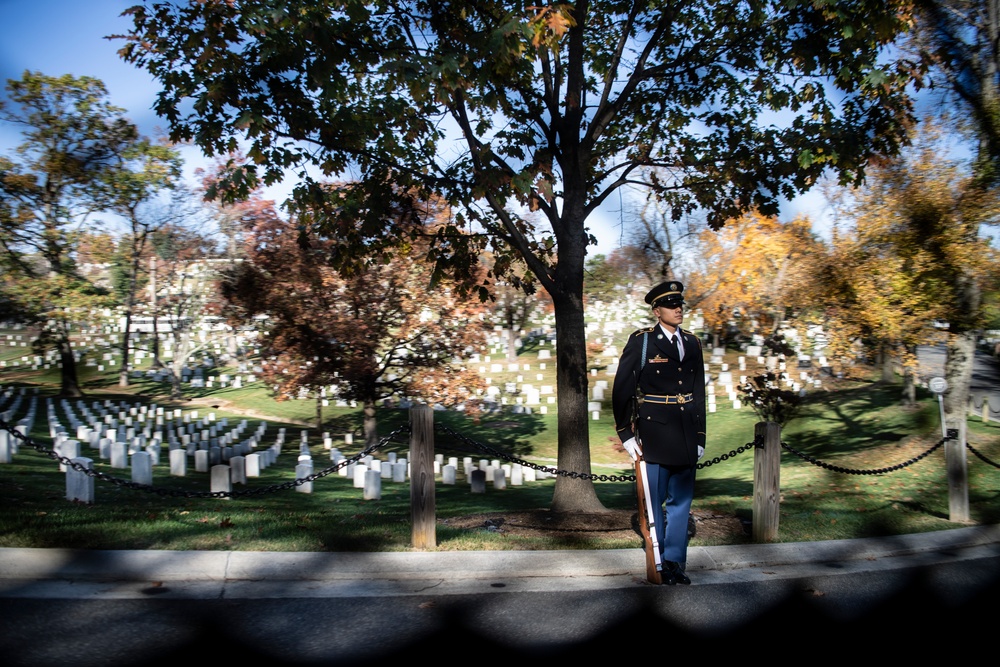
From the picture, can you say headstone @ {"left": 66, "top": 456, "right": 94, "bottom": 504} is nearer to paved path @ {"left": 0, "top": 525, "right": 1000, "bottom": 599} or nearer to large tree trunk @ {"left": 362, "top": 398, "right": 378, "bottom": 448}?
paved path @ {"left": 0, "top": 525, "right": 1000, "bottom": 599}

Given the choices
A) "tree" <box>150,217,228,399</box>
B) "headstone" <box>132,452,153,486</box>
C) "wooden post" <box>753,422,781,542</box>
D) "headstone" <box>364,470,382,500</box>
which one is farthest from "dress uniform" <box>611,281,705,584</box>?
"tree" <box>150,217,228,399</box>

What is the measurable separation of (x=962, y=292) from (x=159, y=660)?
1552 centimetres

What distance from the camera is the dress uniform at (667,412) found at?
587 centimetres

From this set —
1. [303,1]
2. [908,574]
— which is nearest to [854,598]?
[908,574]

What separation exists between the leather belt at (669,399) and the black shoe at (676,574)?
1.17 metres

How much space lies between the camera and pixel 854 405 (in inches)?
1086

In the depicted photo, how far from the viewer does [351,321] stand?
60.2 feet

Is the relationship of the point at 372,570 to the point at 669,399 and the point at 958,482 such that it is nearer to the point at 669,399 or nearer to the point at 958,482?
the point at 669,399

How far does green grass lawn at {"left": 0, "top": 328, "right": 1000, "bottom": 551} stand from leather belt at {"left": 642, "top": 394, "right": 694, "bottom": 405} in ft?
5.70

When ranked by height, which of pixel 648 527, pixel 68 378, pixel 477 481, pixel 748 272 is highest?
pixel 748 272

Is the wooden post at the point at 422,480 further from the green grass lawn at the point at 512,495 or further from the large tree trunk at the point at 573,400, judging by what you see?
the large tree trunk at the point at 573,400

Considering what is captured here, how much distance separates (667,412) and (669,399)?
0.10m

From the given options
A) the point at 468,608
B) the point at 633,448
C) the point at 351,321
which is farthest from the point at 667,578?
the point at 351,321

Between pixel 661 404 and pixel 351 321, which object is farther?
pixel 351 321
